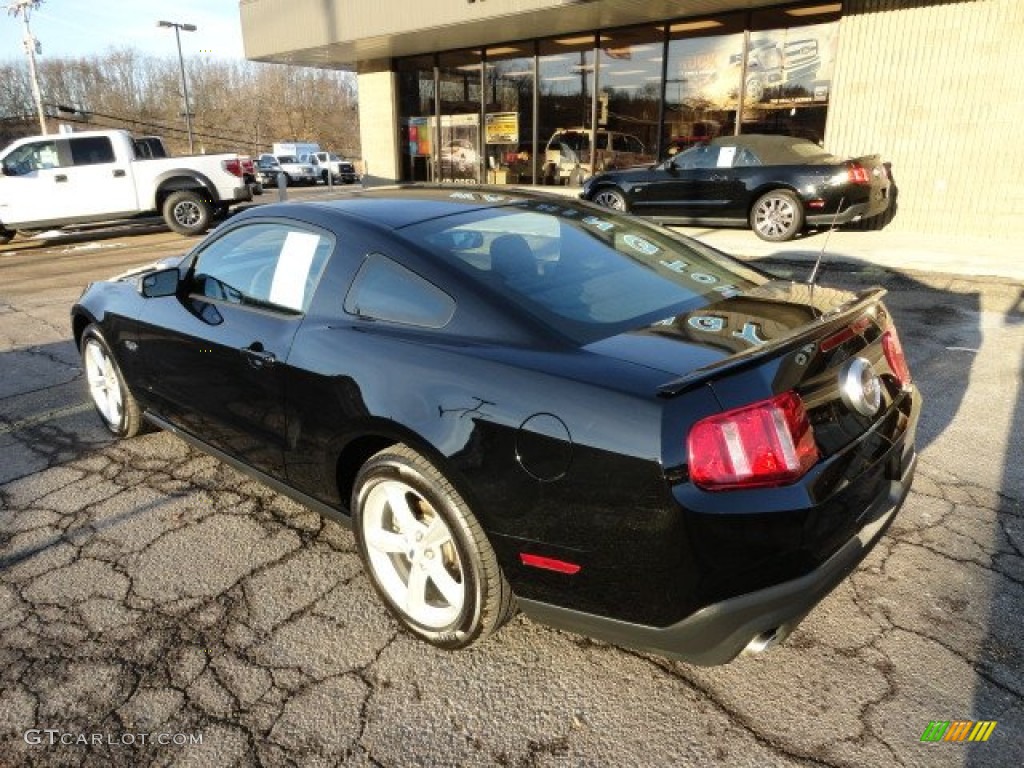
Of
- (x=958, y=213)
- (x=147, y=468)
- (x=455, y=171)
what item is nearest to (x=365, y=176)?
(x=455, y=171)

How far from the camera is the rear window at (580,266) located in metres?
2.30

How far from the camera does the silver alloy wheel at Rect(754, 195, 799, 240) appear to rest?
388 inches

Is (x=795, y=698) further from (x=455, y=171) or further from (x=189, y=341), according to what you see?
(x=455, y=171)

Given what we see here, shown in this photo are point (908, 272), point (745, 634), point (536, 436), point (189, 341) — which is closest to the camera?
point (745, 634)

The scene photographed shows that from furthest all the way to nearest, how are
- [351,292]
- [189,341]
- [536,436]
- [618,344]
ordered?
[189,341]
[351,292]
[618,344]
[536,436]

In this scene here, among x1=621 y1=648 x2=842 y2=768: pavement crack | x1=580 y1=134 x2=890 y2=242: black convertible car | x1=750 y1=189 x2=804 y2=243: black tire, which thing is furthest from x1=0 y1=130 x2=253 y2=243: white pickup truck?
x1=621 y1=648 x2=842 y2=768: pavement crack

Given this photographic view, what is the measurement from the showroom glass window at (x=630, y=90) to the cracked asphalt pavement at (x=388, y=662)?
12.0m

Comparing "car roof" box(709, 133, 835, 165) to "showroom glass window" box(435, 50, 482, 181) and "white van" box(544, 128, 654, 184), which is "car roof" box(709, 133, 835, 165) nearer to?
"white van" box(544, 128, 654, 184)

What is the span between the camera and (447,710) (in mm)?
2105

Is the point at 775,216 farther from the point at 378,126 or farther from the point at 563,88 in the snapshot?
the point at 378,126

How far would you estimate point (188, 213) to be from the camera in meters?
13.8

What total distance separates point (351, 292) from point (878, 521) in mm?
1893

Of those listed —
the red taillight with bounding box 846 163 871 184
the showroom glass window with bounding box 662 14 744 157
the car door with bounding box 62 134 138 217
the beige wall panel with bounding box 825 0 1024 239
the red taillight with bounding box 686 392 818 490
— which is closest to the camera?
the red taillight with bounding box 686 392 818 490

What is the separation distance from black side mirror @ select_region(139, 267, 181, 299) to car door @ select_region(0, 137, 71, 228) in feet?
40.0
